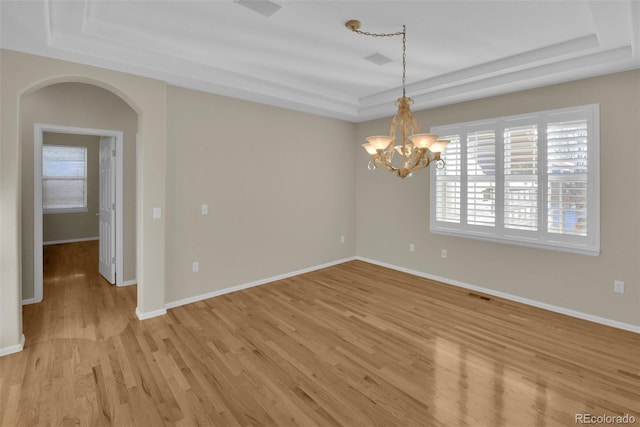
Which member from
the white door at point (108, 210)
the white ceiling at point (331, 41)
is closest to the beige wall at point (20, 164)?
the white ceiling at point (331, 41)

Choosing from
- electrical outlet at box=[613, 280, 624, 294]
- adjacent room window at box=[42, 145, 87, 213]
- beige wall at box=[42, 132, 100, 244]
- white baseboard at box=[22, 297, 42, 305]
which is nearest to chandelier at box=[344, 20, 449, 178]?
electrical outlet at box=[613, 280, 624, 294]

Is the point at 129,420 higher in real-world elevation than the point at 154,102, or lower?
lower

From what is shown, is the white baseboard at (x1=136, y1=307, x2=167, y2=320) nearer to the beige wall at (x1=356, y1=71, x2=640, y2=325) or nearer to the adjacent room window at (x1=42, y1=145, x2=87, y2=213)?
the beige wall at (x1=356, y1=71, x2=640, y2=325)

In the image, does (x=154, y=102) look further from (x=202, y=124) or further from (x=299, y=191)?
(x=299, y=191)

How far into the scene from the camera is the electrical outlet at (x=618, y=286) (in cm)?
345

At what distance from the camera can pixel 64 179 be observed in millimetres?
7738

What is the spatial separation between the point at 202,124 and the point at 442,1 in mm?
3006

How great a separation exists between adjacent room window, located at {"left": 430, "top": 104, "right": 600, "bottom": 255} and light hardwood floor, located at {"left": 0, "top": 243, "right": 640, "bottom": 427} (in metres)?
0.98

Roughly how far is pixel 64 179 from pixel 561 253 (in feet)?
32.7

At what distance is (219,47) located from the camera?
130 inches

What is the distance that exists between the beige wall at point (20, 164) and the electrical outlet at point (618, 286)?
5.07m


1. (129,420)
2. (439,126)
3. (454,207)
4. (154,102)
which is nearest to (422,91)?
(439,126)

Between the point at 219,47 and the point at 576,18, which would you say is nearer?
the point at 576,18

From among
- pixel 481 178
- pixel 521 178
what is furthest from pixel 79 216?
pixel 521 178
